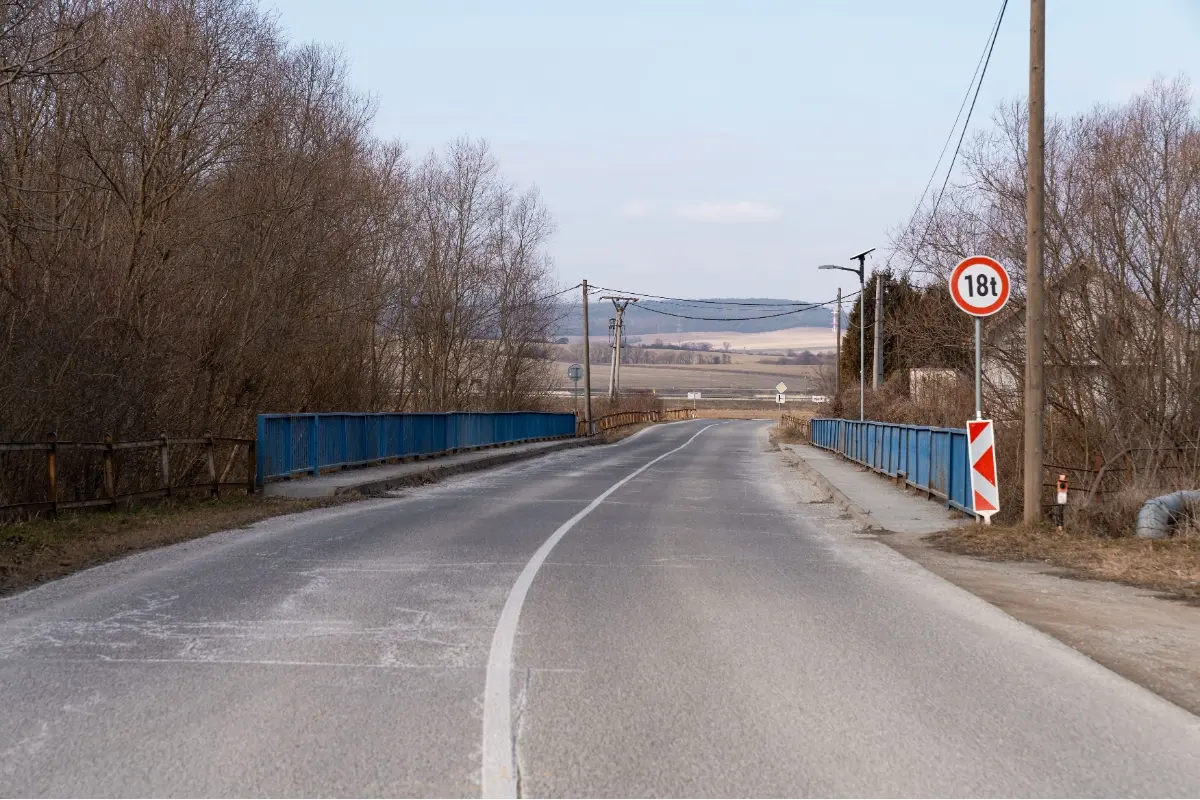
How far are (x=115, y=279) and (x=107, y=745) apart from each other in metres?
15.1

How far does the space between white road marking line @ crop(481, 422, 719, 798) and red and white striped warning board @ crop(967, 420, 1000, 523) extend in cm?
602

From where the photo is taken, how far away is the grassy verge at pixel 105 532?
10.8 m

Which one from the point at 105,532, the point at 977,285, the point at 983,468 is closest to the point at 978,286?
the point at 977,285

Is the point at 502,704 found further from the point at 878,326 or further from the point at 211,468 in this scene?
the point at 878,326

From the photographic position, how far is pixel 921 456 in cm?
2014

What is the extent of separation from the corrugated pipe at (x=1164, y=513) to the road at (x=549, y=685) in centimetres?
423

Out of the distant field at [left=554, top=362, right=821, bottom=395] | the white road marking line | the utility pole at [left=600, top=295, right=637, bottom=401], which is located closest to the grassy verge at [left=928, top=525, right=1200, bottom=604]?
the white road marking line

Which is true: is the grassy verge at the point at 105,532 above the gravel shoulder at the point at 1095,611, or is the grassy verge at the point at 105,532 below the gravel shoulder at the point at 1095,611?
above

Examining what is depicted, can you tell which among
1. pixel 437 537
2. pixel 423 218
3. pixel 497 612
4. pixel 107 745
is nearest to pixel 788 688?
pixel 497 612

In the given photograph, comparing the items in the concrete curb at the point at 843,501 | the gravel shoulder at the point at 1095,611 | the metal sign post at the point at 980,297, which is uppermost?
the metal sign post at the point at 980,297

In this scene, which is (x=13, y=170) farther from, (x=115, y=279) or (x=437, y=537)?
(x=437, y=537)

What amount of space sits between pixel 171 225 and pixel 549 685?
678 inches

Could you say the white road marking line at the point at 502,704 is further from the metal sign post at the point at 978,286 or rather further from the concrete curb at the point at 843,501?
the concrete curb at the point at 843,501

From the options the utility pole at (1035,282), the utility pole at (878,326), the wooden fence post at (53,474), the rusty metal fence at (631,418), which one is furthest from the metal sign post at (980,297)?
the rusty metal fence at (631,418)
